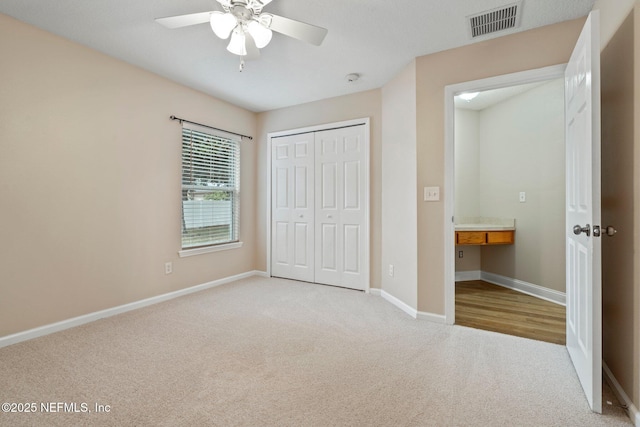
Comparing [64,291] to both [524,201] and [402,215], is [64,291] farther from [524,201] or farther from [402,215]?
[524,201]

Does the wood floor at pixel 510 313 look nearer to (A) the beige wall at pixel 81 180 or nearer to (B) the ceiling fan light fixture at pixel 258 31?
(B) the ceiling fan light fixture at pixel 258 31

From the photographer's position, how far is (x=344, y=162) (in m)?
4.03

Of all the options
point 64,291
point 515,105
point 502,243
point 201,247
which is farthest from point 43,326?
point 515,105

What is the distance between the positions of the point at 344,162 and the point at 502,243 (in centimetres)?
A: 234

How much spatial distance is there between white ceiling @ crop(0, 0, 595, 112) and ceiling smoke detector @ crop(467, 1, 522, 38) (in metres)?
0.05

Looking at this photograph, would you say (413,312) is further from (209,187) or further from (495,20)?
(209,187)

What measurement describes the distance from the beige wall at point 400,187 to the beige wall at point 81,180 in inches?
94.5

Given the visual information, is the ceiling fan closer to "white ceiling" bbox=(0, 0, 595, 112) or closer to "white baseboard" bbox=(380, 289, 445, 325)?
"white ceiling" bbox=(0, 0, 595, 112)

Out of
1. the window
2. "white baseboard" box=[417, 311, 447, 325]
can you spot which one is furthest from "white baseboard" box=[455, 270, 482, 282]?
the window

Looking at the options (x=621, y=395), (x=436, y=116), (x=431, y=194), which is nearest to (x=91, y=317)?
(x=431, y=194)

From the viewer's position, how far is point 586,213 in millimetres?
1709

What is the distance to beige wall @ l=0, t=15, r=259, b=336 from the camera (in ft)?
7.89

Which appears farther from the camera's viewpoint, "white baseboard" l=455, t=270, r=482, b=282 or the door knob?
"white baseboard" l=455, t=270, r=482, b=282

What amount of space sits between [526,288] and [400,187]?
7.17ft
